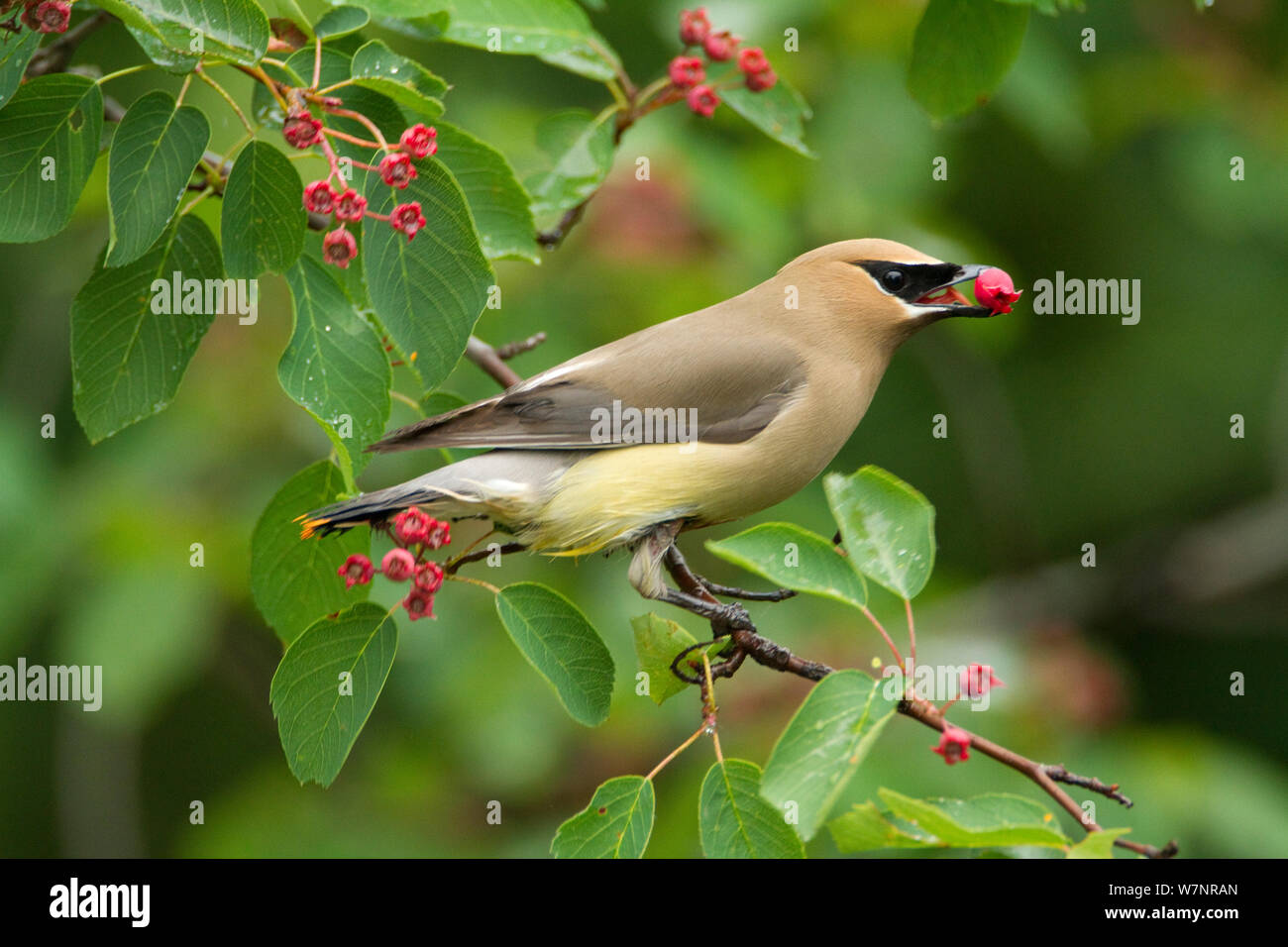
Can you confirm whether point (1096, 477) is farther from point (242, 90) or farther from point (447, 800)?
point (242, 90)

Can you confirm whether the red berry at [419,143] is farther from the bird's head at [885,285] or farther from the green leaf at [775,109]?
the bird's head at [885,285]

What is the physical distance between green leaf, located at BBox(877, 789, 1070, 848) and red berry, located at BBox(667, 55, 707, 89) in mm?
2093

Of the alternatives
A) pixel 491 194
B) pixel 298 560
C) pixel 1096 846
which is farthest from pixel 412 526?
pixel 1096 846

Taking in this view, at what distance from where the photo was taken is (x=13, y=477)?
18.1 ft

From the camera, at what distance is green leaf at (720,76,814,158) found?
3.89 meters

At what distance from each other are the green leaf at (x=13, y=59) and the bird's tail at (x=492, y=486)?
44.4 inches

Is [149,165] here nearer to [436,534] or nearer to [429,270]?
[429,270]

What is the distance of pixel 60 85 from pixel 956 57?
86.2 inches

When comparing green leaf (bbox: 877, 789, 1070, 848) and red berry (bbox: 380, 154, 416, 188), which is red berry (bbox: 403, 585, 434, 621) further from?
green leaf (bbox: 877, 789, 1070, 848)

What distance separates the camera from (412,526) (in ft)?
10.0

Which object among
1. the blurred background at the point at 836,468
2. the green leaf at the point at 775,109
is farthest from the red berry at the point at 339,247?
the blurred background at the point at 836,468

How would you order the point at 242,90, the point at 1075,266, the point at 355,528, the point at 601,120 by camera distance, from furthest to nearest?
the point at 1075,266, the point at 242,90, the point at 601,120, the point at 355,528

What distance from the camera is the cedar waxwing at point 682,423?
371 centimetres
